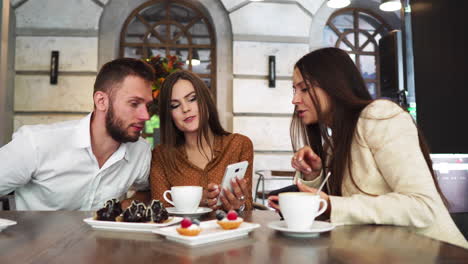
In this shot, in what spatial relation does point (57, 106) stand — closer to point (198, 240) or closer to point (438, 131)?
point (438, 131)

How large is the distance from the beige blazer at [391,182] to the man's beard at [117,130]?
120 centimetres

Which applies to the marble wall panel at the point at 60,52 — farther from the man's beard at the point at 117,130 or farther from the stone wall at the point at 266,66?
the man's beard at the point at 117,130

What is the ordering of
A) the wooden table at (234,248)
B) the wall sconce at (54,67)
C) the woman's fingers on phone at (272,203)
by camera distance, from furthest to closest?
the wall sconce at (54,67) < the woman's fingers on phone at (272,203) < the wooden table at (234,248)

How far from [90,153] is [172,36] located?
389cm

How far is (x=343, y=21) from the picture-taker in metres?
5.84

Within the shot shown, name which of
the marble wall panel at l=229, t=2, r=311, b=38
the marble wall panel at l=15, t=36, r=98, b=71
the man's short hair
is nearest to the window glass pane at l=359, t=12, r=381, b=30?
the marble wall panel at l=229, t=2, r=311, b=38

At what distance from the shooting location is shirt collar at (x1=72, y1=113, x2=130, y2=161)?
194 centimetres

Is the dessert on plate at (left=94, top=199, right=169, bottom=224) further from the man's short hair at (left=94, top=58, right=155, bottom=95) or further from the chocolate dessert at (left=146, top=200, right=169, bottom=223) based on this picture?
the man's short hair at (left=94, top=58, right=155, bottom=95)

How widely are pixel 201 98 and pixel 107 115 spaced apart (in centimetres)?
55

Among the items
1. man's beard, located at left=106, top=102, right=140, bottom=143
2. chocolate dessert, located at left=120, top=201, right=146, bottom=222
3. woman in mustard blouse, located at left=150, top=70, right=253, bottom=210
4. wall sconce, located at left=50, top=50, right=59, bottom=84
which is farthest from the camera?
wall sconce, located at left=50, top=50, right=59, bottom=84

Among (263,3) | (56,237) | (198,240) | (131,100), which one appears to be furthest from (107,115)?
(263,3)

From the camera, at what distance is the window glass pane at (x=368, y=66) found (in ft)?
19.3

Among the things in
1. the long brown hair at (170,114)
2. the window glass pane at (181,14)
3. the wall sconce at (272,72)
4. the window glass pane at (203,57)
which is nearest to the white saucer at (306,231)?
the long brown hair at (170,114)

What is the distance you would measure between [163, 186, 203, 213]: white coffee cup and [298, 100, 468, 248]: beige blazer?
0.48m
